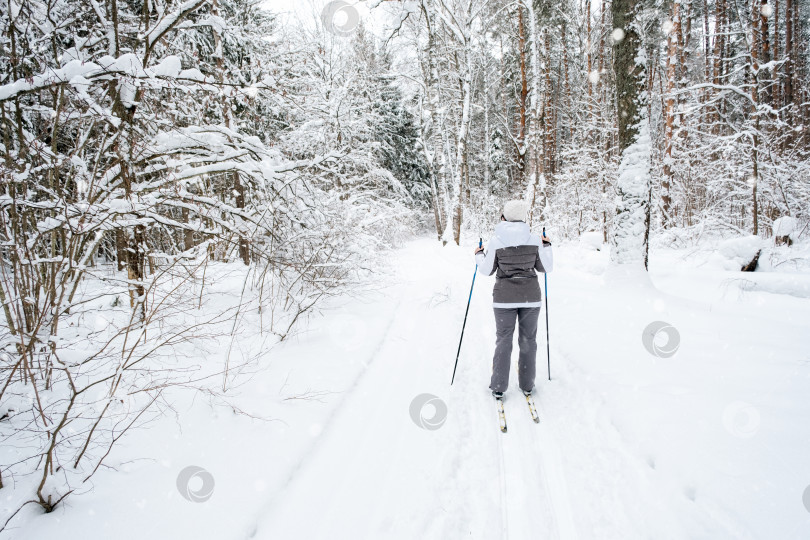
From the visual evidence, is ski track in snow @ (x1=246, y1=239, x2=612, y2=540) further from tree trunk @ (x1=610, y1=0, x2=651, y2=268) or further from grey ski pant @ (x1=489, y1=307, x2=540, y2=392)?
tree trunk @ (x1=610, y1=0, x2=651, y2=268)

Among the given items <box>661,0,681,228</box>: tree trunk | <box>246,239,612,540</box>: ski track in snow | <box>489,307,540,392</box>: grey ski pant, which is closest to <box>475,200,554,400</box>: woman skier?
<box>489,307,540,392</box>: grey ski pant

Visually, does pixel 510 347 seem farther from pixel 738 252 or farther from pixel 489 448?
pixel 738 252

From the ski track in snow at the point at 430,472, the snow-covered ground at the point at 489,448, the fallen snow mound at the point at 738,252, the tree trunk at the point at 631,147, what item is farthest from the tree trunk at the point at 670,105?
the ski track in snow at the point at 430,472

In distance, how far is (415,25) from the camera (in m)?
15.7

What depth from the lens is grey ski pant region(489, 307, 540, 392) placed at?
363cm

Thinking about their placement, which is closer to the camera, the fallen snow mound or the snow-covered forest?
the snow-covered forest

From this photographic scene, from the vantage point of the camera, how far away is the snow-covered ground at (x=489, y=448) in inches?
84.2

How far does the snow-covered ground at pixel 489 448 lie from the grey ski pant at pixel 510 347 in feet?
0.95

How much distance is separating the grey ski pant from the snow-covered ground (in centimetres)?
29

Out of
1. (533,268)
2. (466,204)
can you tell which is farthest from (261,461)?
(466,204)

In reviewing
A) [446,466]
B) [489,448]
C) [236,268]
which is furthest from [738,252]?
[236,268]

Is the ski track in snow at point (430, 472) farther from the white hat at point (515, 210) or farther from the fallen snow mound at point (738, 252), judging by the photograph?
the fallen snow mound at point (738, 252)

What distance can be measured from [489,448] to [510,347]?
1095 mm

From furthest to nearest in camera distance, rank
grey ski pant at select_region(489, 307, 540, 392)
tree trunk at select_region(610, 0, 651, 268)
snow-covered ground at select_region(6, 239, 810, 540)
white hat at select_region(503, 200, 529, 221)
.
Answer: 1. tree trunk at select_region(610, 0, 651, 268)
2. grey ski pant at select_region(489, 307, 540, 392)
3. white hat at select_region(503, 200, 529, 221)
4. snow-covered ground at select_region(6, 239, 810, 540)
